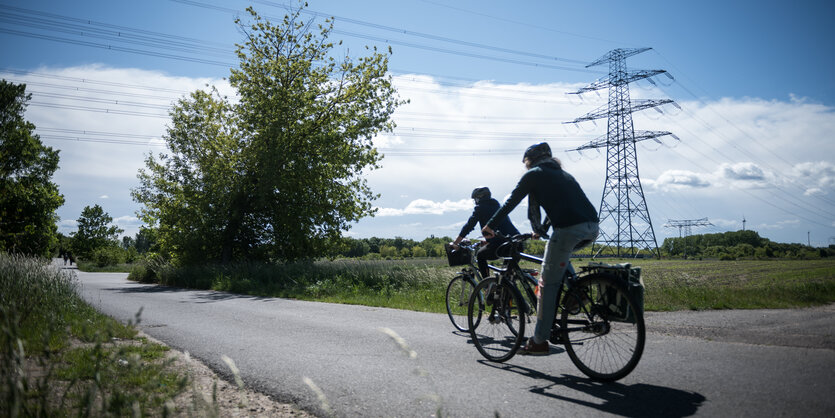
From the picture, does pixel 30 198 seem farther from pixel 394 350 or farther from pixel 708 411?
pixel 708 411

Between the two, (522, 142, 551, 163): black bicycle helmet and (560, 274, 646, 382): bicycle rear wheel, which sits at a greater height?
(522, 142, 551, 163): black bicycle helmet

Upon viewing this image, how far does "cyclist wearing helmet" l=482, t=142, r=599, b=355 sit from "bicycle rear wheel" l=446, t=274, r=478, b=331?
232 cm

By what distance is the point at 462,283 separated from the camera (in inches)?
284

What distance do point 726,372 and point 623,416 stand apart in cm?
160

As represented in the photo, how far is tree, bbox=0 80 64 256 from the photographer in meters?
38.5

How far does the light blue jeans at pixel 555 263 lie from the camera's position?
446 cm

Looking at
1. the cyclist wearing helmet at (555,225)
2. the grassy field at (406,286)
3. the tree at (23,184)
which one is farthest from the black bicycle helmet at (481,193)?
the tree at (23,184)

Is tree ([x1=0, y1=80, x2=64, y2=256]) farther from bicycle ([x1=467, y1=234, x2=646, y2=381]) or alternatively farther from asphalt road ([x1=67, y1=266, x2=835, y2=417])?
bicycle ([x1=467, y1=234, x2=646, y2=381])

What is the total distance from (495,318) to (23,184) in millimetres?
48909

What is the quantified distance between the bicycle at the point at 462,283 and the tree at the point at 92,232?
9392 cm

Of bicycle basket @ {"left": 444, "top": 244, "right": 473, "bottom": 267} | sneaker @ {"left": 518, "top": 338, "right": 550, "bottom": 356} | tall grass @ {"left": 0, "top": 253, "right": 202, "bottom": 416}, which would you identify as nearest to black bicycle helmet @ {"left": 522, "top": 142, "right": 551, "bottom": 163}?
sneaker @ {"left": 518, "top": 338, "right": 550, "bottom": 356}

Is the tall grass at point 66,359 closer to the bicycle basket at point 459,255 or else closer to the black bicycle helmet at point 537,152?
the black bicycle helmet at point 537,152

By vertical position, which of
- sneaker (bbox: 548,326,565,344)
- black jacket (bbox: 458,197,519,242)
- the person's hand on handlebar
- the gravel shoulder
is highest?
black jacket (bbox: 458,197,519,242)

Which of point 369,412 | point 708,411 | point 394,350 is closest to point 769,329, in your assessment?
point 708,411
